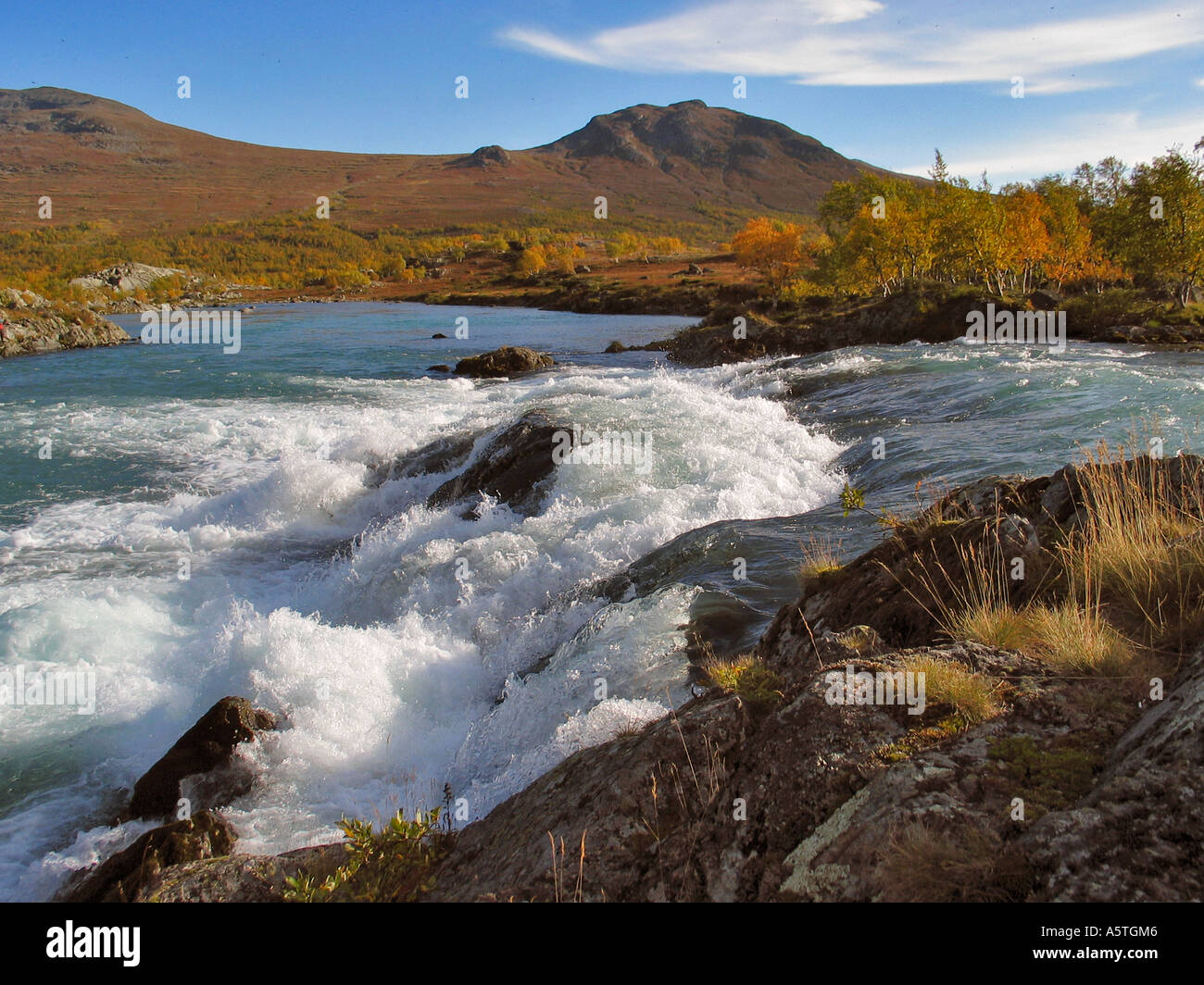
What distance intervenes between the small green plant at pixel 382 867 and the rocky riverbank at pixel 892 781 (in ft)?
0.34

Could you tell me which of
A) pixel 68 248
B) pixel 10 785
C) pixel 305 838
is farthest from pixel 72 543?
pixel 68 248

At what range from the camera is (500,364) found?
102 ft

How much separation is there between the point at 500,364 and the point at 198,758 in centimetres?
2602

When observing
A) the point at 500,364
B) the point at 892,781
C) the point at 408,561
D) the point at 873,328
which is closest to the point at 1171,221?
the point at 873,328

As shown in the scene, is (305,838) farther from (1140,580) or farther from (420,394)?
(420,394)

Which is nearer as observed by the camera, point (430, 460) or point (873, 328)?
point (430, 460)

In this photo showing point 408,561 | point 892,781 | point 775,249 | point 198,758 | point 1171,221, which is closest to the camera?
point 892,781

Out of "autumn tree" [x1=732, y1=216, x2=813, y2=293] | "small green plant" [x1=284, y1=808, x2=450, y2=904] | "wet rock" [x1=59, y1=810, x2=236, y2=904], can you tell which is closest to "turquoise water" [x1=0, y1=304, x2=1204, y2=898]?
"wet rock" [x1=59, y1=810, x2=236, y2=904]

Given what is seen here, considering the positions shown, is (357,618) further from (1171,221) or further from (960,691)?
(1171,221)

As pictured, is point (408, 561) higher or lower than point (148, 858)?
higher

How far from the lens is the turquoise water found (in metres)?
6.17

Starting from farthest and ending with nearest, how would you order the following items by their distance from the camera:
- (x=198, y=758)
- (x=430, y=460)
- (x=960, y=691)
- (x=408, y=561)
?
(x=430, y=460) < (x=408, y=561) < (x=198, y=758) < (x=960, y=691)
